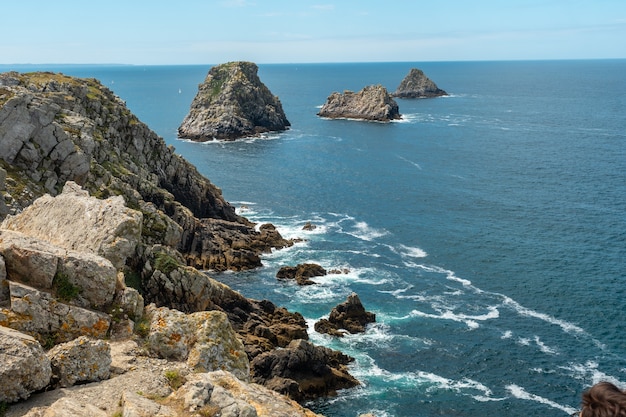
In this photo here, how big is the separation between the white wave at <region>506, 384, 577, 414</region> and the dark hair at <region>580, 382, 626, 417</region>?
49.2 meters

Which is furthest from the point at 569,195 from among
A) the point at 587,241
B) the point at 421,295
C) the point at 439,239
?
the point at 421,295

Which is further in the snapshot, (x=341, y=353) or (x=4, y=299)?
(x=341, y=353)

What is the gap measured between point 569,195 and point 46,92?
93.8 m

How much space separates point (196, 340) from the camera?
21375 millimetres

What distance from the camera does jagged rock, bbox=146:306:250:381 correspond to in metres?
20.7

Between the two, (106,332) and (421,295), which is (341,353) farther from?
(106,332)

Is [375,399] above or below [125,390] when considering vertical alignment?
below

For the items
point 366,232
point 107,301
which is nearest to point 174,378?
point 107,301

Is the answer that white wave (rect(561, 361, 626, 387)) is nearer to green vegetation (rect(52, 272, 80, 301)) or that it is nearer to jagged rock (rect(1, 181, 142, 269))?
jagged rock (rect(1, 181, 142, 269))

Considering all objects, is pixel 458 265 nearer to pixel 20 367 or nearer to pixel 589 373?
pixel 589 373

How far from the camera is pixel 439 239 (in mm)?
89250

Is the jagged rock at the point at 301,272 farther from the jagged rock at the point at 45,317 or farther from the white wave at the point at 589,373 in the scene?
the jagged rock at the point at 45,317

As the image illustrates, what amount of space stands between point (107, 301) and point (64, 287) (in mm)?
1708

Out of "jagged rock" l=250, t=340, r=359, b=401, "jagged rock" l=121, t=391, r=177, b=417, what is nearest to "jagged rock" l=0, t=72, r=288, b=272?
"jagged rock" l=121, t=391, r=177, b=417
